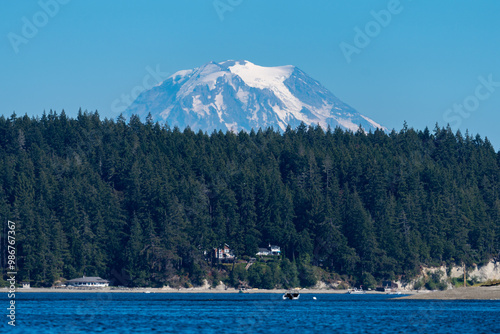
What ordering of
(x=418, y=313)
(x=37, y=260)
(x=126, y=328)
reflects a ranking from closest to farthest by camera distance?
(x=126, y=328) < (x=418, y=313) < (x=37, y=260)

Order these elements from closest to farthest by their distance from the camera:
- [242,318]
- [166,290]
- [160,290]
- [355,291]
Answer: [242,318] < [160,290] < [166,290] < [355,291]

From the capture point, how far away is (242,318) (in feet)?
335

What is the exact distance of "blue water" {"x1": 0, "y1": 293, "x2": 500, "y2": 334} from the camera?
86062mm

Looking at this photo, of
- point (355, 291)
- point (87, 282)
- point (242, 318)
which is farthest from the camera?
point (355, 291)

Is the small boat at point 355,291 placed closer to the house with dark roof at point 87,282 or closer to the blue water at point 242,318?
the blue water at point 242,318

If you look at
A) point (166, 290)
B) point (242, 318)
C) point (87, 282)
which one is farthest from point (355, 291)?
point (242, 318)

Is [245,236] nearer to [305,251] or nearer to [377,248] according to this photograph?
[305,251]

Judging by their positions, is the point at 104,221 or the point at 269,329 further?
the point at 104,221

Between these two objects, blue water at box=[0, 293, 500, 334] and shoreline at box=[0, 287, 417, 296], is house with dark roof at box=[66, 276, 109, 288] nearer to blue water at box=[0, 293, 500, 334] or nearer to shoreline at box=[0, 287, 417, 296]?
shoreline at box=[0, 287, 417, 296]

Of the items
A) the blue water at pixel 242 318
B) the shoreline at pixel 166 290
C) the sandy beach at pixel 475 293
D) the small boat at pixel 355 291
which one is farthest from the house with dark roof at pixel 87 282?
the sandy beach at pixel 475 293

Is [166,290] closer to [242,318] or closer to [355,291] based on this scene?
[355,291]

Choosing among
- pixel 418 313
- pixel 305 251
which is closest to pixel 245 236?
pixel 305 251

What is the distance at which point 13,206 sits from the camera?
197125mm

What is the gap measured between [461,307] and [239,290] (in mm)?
64230
